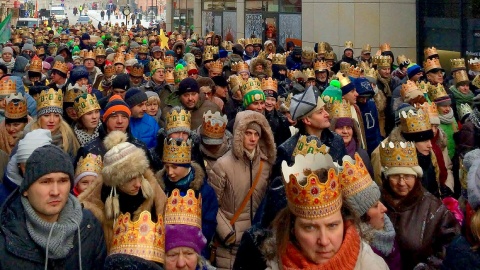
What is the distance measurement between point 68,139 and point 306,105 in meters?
2.49

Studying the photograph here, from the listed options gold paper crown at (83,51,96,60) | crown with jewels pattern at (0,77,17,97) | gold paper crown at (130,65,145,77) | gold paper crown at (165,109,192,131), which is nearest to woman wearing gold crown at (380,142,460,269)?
gold paper crown at (165,109,192,131)

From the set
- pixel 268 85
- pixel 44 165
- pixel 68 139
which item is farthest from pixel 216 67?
pixel 44 165

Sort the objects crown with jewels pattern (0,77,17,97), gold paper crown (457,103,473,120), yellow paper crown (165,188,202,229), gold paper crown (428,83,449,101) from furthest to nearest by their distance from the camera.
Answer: crown with jewels pattern (0,77,17,97), gold paper crown (457,103,473,120), gold paper crown (428,83,449,101), yellow paper crown (165,188,202,229)

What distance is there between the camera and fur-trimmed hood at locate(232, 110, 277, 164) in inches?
252

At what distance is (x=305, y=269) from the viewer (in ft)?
11.7

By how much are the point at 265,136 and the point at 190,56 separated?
10.1 metres

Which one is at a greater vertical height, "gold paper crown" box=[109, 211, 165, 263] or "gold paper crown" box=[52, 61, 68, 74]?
"gold paper crown" box=[52, 61, 68, 74]

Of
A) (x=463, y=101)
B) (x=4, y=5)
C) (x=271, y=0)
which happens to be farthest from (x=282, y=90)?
(x=4, y=5)

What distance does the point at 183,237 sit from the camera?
4.22m

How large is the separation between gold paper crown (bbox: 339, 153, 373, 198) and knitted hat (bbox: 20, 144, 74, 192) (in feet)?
5.07

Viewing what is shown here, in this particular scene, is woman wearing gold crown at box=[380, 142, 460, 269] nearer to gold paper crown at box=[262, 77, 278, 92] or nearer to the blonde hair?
the blonde hair

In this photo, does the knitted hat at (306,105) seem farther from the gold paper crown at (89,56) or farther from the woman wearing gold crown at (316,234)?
the gold paper crown at (89,56)

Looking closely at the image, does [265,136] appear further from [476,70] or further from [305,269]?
[476,70]

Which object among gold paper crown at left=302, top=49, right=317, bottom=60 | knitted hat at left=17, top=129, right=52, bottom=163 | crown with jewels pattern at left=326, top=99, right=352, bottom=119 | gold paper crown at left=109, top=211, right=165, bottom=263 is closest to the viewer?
gold paper crown at left=109, top=211, right=165, bottom=263
